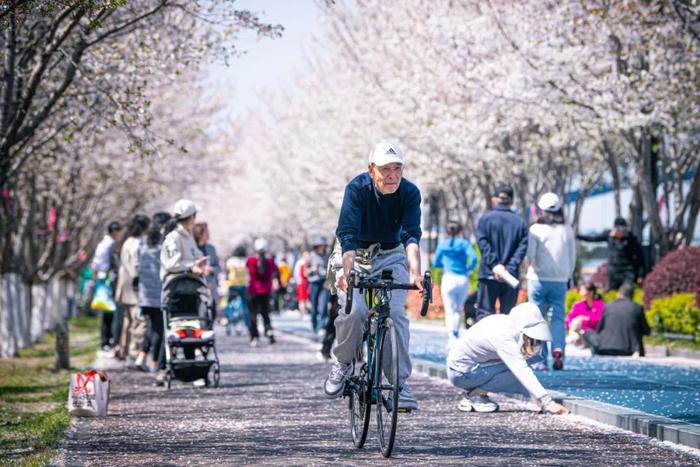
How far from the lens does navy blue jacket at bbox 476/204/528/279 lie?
1505 cm

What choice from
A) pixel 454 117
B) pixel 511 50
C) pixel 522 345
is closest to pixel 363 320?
pixel 522 345

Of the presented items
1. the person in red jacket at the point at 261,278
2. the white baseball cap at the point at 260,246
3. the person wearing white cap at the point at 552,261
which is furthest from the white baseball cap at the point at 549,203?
the person in red jacket at the point at 261,278

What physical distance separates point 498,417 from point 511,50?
13.9 metres

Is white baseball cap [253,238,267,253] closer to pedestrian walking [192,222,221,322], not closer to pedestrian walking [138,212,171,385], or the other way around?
pedestrian walking [192,222,221,322]

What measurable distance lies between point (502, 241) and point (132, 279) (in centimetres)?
581

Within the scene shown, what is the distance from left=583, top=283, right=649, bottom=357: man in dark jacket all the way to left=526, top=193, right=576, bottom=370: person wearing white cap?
3.37 metres

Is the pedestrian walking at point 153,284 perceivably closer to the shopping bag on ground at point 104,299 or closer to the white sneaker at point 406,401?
the shopping bag on ground at point 104,299

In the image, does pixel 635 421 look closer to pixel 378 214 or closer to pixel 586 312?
pixel 378 214

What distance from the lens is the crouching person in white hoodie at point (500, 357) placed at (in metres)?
10.3

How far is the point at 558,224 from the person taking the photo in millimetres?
15836

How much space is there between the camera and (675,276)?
21.5 m

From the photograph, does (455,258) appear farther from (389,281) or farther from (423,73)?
(423,73)

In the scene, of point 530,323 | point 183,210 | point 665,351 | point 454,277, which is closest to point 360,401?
point 530,323

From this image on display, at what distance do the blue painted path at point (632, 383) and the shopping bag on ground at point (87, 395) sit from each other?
14.5 feet
